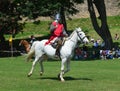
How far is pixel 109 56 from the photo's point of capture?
43250mm

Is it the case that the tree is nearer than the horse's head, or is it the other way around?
the horse's head

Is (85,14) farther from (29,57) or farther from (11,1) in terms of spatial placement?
(29,57)

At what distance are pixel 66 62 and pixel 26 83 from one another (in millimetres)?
2359

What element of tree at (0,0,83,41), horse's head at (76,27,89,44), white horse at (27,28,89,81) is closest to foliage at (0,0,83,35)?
tree at (0,0,83,41)

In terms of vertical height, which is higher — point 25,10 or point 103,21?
point 25,10

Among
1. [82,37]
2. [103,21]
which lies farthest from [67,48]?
[103,21]

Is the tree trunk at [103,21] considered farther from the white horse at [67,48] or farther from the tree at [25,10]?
the white horse at [67,48]

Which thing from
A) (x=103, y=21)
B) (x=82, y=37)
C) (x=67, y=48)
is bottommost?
(x=103, y=21)

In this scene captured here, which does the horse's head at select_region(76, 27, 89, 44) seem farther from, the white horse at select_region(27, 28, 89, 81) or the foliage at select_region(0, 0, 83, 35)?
the foliage at select_region(0, 0, 83, 35)

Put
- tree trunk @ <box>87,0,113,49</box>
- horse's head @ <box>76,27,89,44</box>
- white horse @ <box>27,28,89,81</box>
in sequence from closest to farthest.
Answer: white horse @ <box>27,28,89,81</box> → horse's head @ <box>76,27,89,44</box> → tree trunk @ <box>87,0,113,49</box>

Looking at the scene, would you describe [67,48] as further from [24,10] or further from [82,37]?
[24,10]

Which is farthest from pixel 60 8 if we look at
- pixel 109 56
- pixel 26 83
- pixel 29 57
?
pixel 26 83

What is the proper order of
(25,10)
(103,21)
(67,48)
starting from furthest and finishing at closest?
(103,21) → (25,10) → (67,48)

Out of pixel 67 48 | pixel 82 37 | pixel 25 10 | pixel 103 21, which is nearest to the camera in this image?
pixel 67 48
